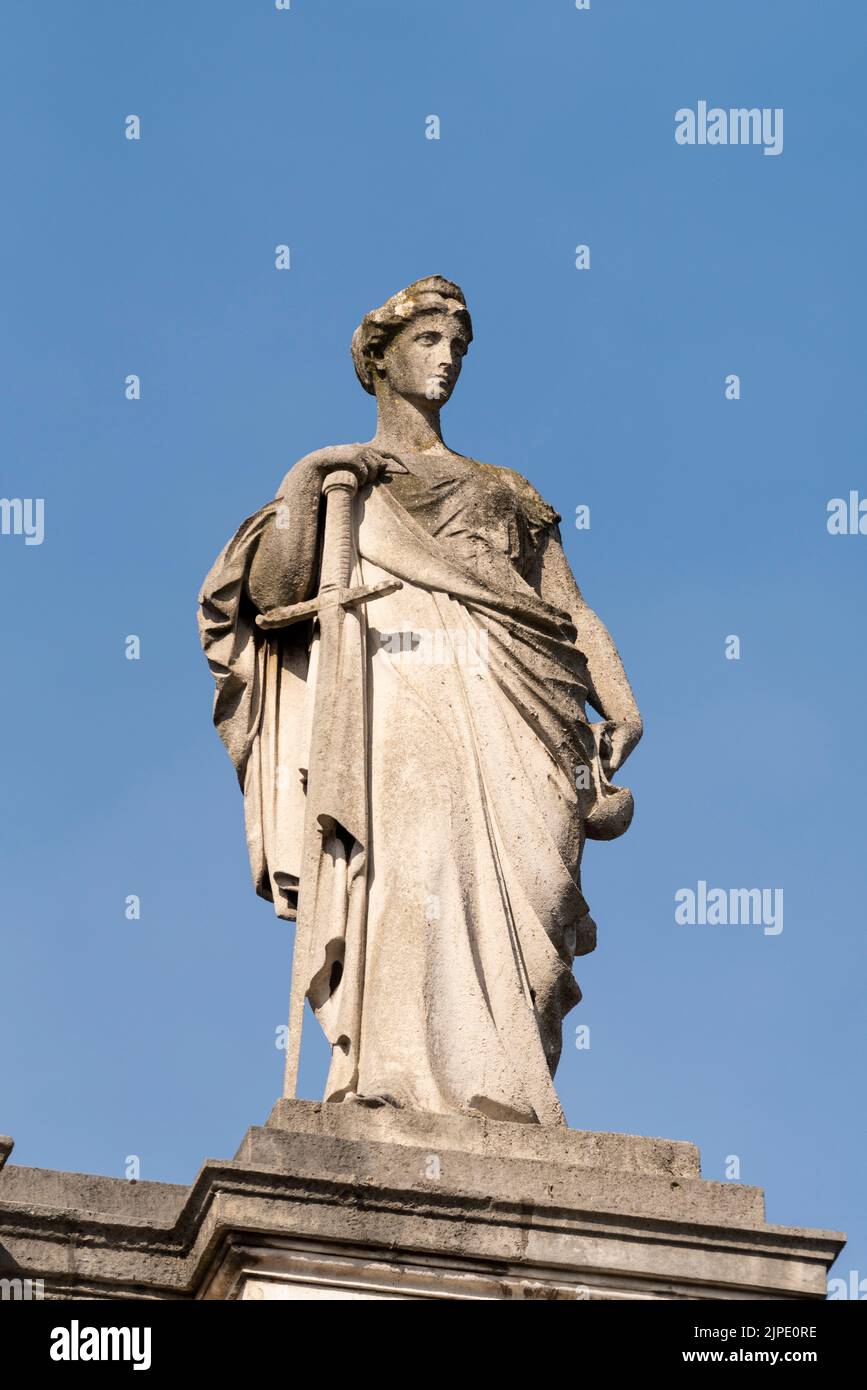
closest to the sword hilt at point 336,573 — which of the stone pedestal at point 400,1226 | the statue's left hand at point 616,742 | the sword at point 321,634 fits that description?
the sword at point 321,634

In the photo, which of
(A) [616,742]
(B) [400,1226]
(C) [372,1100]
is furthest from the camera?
(A) [616,742]

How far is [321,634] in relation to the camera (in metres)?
13.6

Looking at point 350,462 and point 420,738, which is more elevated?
point 350,462

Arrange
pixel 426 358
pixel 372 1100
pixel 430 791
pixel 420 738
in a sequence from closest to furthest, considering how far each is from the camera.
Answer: pixel 372 1100 → pixel 430 791 → pixel 420 738 → pixel 426 358

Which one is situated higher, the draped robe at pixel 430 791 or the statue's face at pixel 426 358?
the statue's face at pixel 426 358

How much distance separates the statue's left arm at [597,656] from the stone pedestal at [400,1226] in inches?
107

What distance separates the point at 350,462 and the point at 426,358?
3.10 ft

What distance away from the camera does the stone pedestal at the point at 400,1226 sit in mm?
11109

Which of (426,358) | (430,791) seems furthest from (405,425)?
(430,791)

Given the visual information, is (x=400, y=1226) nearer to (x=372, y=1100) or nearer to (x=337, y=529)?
(x=372, y=1100)

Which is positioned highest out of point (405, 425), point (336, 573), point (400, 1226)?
point (405, 425)

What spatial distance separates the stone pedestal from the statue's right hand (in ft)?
11.4

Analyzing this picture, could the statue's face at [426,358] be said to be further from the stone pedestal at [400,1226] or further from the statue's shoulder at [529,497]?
the stone pedestal at [400,1226]

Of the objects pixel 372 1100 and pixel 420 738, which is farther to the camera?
pixel 420 738
